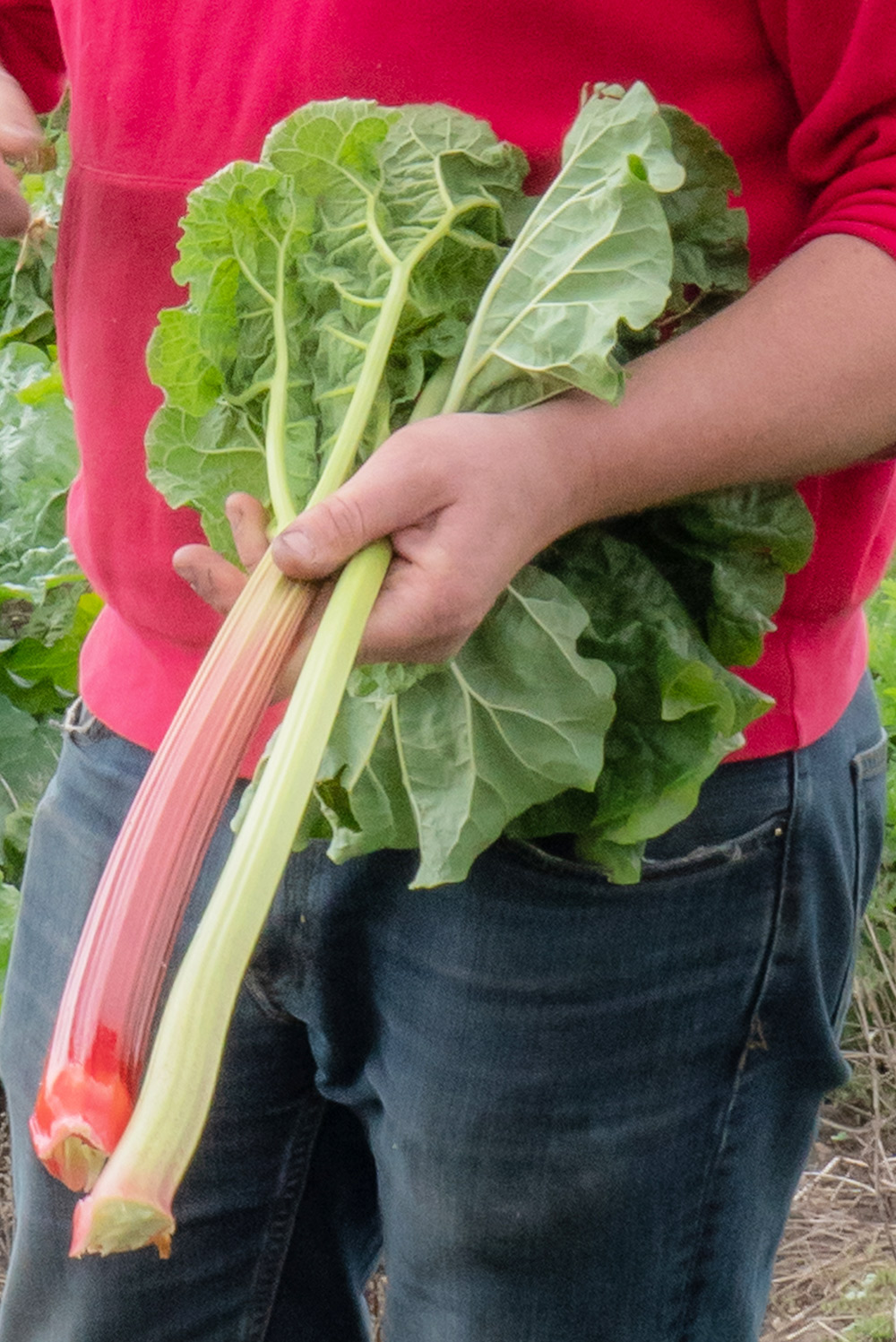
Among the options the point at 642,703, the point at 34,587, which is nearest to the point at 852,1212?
the point at 34,587

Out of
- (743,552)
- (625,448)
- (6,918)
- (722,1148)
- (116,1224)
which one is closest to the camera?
(116,1224)

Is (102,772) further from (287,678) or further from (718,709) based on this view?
(718,709)

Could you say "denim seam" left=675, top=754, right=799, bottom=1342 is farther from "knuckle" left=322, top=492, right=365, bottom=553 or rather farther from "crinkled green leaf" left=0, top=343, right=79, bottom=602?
"crinkled green leaf" left=0, top=343, right=79, bottom=602

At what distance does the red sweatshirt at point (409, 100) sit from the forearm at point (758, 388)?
0.13ft

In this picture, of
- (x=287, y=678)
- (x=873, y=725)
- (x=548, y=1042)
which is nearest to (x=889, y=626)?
(x=873, y=725)

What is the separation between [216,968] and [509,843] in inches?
15.0

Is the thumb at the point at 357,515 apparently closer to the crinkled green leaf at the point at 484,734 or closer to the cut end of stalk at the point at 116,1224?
the crinkled green leaf at the point at 484,734

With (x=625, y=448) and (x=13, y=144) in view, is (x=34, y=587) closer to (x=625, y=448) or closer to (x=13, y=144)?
(x=13, y=144)

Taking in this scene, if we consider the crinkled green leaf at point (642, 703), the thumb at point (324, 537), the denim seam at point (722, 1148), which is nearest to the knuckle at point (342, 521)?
the thumb at point (324, 537)

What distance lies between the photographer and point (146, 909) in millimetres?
852

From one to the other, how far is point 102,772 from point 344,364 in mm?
494

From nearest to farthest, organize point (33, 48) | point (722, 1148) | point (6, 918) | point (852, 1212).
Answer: point (722, 1148)
point (33, 48)
point (6, 918)
point (852, 1212)

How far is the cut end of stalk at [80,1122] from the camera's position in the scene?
789 millimetres

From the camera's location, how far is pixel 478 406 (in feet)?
3.36
